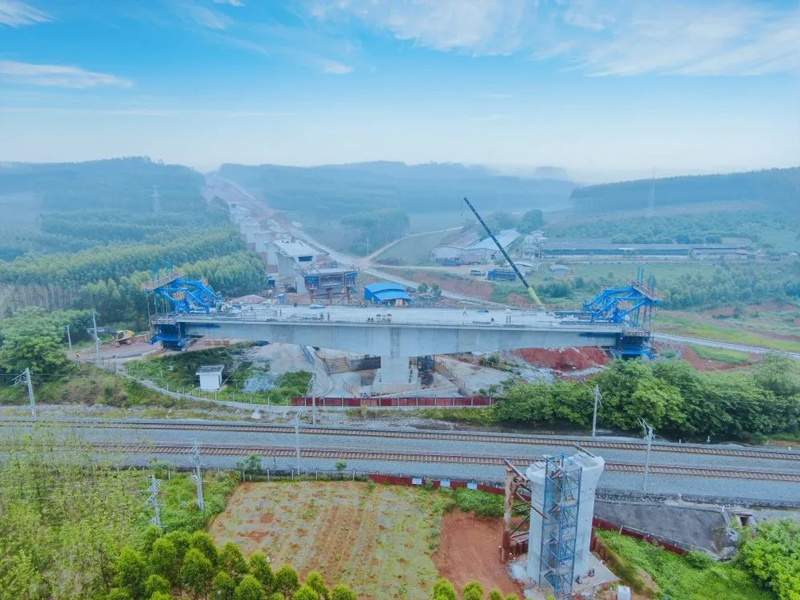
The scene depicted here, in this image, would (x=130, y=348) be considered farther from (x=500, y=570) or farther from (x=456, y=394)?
(x=500, y=570)

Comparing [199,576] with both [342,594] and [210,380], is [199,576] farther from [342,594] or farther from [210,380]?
[210,380]

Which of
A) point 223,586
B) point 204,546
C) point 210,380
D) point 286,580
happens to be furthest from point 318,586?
point 210,380

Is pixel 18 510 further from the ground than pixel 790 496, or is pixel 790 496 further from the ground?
pixel 18 510

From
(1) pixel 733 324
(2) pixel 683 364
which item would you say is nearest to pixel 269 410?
(2) pixel 683 364

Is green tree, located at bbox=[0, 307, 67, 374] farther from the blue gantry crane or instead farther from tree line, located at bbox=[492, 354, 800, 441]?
tree line, located at bbox=[492, 354, 800, 441]

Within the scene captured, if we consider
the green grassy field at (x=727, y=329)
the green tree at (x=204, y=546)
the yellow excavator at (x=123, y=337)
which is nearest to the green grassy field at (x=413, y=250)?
the green grassy field at (x=727, y=329)
